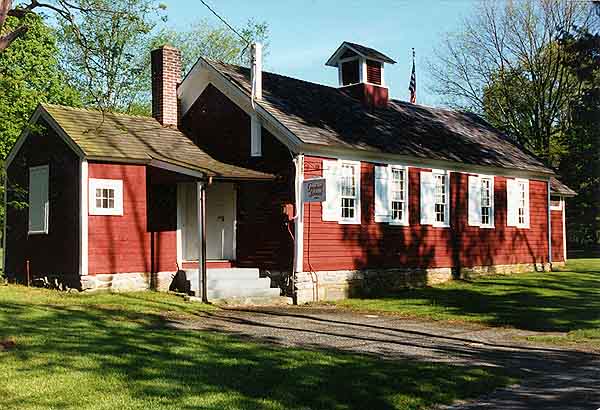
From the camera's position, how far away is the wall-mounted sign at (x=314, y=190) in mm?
17828

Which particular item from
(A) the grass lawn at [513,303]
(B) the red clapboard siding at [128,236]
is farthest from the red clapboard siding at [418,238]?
(B) the red clapboard siding at [128,236]

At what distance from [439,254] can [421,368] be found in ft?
46.0

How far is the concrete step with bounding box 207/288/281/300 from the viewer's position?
18.2 metres

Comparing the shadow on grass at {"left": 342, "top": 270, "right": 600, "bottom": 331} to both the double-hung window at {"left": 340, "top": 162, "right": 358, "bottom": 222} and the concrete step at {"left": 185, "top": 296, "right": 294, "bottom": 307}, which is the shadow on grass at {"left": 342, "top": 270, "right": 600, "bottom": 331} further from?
the double-hung window at {"left": 340, "top": 162, "right": 358, "bottom": 222}

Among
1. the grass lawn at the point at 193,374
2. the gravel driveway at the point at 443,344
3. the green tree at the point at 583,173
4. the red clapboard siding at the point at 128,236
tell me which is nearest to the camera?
the grass lawn at the point at 193,374

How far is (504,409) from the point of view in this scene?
8117mm

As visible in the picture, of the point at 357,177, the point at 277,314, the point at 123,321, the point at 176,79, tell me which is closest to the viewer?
the point at 123,321

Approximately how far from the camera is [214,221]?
21.4 metres

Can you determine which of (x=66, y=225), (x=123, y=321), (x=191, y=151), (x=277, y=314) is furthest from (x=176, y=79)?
(x=123, y=321)

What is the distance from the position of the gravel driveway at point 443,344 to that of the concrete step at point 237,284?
1453 mm

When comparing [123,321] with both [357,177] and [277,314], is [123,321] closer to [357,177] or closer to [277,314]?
[277,314]

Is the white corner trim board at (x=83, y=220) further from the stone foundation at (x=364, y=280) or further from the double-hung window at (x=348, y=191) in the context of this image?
the double-hung window at (x=348, y=191)

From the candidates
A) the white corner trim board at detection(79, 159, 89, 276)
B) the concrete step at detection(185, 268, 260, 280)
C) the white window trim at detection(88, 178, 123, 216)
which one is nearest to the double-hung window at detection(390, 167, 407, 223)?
the concrete step at detection(185, 268, 260, 280)

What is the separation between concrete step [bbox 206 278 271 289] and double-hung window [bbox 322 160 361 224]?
2429mm
